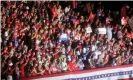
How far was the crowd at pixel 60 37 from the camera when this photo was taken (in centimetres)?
855

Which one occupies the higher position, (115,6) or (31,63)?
(115,6)

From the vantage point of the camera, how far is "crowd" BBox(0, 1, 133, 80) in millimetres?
8555

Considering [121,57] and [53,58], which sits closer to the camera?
[53,58]

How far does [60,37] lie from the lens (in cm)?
935

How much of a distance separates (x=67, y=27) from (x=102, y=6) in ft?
5.79

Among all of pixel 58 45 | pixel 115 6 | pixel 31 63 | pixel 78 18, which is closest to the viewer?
pixel 31 63

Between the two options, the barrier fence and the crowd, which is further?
the barrier fence

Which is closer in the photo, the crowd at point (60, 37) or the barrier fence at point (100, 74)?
the crowd at point (60, 37)

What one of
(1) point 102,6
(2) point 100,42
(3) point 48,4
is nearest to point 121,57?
(2) point 100,42

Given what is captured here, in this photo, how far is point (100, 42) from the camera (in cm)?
1000

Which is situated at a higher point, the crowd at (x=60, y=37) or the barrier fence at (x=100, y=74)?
the crowd at (x=60, y=37)

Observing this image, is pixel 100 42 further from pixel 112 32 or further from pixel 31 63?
pixel 31 63

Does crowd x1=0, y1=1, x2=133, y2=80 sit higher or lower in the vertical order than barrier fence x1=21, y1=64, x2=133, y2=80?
higher

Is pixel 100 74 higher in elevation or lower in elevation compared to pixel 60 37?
lower
